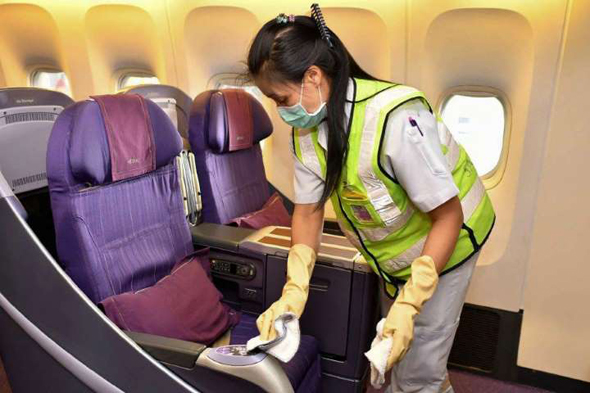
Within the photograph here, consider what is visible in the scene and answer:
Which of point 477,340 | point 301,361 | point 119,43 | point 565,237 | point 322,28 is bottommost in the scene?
point 477,340

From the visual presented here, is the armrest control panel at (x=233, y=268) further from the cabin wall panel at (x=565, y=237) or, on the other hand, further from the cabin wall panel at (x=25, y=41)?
the cabin wall panel at (x=25, y=41)

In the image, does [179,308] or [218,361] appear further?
[179,308]

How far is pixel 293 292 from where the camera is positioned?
1.41 m

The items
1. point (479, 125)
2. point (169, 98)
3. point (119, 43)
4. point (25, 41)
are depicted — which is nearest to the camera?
point (169, 98)

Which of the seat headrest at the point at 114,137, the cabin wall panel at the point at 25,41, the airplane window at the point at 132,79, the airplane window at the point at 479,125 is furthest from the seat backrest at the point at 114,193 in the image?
the cabin wall panel at the point at 25,41

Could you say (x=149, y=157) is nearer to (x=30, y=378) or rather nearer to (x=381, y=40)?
(x=30, y=378)

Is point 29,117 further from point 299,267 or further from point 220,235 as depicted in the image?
point 299,267

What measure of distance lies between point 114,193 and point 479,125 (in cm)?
190

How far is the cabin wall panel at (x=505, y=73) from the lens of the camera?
7.00 feet

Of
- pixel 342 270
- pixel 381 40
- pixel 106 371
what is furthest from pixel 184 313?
pixel 381 40

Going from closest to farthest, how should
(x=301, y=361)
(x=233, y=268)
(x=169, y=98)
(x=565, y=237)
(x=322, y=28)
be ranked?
1. (x=322, y=28)
2. (x=301, y=361)
3. (x=233, y=268)
4. (x=565, y=237)
5. (x=169, y=98)

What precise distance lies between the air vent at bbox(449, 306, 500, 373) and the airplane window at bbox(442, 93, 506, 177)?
76cm

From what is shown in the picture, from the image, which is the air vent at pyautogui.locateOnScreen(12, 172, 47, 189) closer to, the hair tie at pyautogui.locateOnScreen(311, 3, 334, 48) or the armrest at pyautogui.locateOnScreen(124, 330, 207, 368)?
the armrest at pyautogui.locateOnScreen(124, 330, 207, 368)

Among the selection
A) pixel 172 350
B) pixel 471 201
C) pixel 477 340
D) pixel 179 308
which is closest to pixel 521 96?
pixel 471 201
